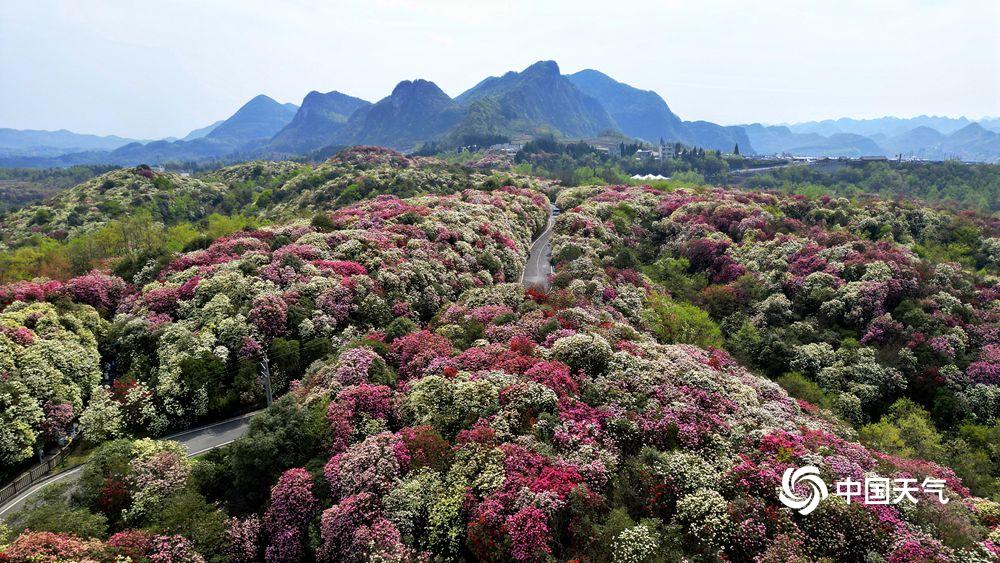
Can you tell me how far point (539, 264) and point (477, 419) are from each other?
38.5m

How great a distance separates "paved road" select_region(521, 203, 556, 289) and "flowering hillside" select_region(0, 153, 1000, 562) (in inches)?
307

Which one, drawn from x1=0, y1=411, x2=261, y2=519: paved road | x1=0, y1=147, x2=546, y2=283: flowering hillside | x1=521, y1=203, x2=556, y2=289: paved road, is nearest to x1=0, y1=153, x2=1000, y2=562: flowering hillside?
x1=0, y1=411, x2=261, y2=519: paved road

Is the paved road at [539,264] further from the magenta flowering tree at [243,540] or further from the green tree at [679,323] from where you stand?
the magenta flowering tree at [243,540]

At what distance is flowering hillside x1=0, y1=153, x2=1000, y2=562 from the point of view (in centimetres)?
1636

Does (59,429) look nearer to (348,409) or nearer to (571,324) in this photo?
(348,409)

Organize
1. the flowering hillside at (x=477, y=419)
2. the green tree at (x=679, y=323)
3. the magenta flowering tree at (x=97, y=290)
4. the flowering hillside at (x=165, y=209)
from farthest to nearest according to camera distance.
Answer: the flowering hillside at (x=165, y=209) < the green tree at (x=679, y=323) < the magenta flowering tree at (x=97, y=290) < the flowering hillside at (x=477, y=419)

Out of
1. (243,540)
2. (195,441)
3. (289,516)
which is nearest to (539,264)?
(195,441)

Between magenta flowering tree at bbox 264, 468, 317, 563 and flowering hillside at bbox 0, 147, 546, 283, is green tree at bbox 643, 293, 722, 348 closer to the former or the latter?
magenta flowering tree at bbox 264, 468, 317, 563

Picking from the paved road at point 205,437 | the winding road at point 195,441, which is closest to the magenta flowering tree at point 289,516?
the paved road at point 205,437

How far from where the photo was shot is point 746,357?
125ft

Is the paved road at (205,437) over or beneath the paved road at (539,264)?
beneath

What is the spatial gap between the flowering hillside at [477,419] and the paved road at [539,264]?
307 inches

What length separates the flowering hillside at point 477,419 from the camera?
1636 centimetres

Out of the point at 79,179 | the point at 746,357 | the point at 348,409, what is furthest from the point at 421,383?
the point at 79,179
